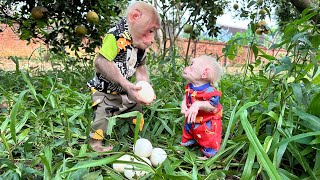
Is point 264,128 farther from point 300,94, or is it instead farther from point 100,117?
point 100,117

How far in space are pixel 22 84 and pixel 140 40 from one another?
5.94ft

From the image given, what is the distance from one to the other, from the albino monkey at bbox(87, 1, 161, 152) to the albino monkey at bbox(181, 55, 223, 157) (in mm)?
230

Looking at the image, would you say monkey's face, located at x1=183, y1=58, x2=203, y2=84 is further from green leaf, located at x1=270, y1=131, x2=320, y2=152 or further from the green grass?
green leaf, located at x1=270, y1=131, x2=320, y2=152

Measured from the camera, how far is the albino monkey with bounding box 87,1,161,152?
1.64 meters

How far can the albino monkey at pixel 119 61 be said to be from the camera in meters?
1.64

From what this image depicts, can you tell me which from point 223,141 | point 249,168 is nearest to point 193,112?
point 223,141

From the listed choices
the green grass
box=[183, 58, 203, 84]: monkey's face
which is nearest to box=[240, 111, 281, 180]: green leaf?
the green grass

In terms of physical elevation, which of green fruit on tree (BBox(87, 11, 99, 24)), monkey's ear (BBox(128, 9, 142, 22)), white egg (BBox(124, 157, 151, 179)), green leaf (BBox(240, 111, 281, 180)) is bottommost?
white egg (BBox(124, 157, 151, 179))

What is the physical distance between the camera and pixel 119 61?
69.8 inches

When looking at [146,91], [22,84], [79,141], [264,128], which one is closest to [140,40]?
[146,91]

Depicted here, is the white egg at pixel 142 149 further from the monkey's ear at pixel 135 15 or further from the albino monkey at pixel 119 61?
the monkey's ear at pixel 135 15

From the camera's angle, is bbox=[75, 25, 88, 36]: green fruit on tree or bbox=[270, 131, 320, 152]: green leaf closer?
bbox=[270, 131, 320, 152]: green leaf

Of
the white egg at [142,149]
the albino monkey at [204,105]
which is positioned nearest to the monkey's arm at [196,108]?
the albino monkey at [204,105]

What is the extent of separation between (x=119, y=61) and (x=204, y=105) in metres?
0.44
